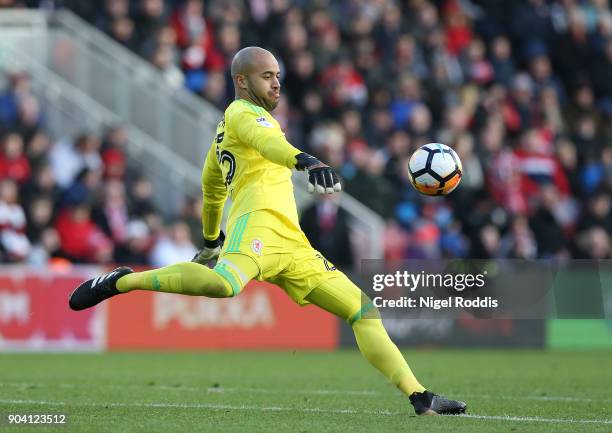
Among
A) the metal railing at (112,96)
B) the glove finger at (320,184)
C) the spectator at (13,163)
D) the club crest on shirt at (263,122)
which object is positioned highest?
the metal railing at (112,96)

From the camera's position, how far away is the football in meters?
8.98

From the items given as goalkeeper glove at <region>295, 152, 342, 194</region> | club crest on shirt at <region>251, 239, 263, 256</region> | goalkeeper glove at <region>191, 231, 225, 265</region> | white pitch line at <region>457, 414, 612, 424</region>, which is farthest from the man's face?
white pitch line at <region>457, 414, 612, 424</region>

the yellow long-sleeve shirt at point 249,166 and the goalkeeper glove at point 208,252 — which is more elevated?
the yellow long-sleeve shirt at point 249,166

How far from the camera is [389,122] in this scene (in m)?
19.9

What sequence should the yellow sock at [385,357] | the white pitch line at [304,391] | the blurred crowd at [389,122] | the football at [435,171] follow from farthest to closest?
the blurred crowd at [389,122] → the white pitch line at [304,391] → the football at [435,171] → the yellow sock at [385,357]

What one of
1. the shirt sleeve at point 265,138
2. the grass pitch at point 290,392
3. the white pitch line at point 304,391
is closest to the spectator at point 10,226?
the grass pitch at point 290,392

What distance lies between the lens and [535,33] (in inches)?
907

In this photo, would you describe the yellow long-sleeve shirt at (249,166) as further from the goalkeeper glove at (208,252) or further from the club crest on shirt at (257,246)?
the goalkeeper glove at (208,252)

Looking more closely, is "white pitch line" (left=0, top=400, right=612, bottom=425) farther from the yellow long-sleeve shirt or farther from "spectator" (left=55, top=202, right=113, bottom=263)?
"spectator" (left=55, top=202, right=113, bottom=263)

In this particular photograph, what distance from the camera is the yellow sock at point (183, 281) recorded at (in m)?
8.18

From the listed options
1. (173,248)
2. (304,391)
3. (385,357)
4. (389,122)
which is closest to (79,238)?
(173,248)

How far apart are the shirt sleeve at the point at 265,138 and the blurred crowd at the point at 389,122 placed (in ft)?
29.2

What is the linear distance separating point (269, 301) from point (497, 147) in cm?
494

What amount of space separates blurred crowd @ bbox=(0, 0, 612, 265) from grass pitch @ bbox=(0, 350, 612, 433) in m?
2.39
